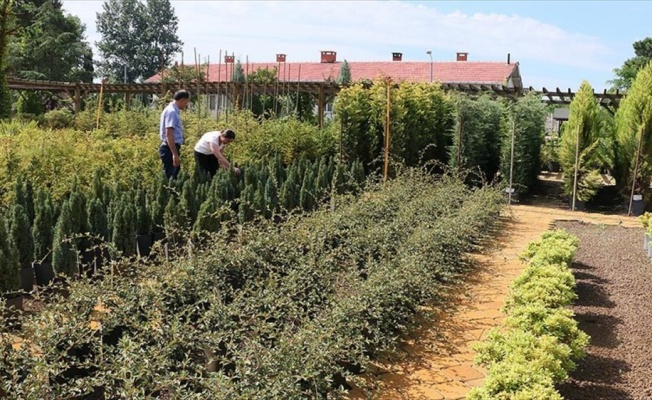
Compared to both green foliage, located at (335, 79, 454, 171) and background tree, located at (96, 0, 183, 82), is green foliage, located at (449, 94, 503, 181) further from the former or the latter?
background tree, located at (96, 0, 183, 82)

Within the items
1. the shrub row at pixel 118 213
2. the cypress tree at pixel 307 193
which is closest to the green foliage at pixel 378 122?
the cypress tree at pixel 307 193

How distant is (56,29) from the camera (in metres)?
32.5

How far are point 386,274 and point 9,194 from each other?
4.09 metres

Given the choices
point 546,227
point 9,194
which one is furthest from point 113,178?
point 546,227

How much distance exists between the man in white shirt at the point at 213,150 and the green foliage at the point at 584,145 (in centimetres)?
687

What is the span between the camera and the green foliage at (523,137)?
12039mm

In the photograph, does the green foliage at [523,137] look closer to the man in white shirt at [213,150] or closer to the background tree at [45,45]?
the man in white shirt at [213,150]

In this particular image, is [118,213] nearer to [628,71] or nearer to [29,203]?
[29,203]

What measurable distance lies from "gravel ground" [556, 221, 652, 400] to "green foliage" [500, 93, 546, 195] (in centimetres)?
441

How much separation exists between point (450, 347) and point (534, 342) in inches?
31.7

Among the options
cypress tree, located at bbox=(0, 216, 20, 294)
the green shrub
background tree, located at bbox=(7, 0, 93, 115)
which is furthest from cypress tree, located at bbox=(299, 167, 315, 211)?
background tree, located at bbox=(7, 0, 93, 115)

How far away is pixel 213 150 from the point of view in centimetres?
752

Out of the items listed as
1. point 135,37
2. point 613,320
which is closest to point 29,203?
point 613,320

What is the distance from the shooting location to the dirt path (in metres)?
3.39
